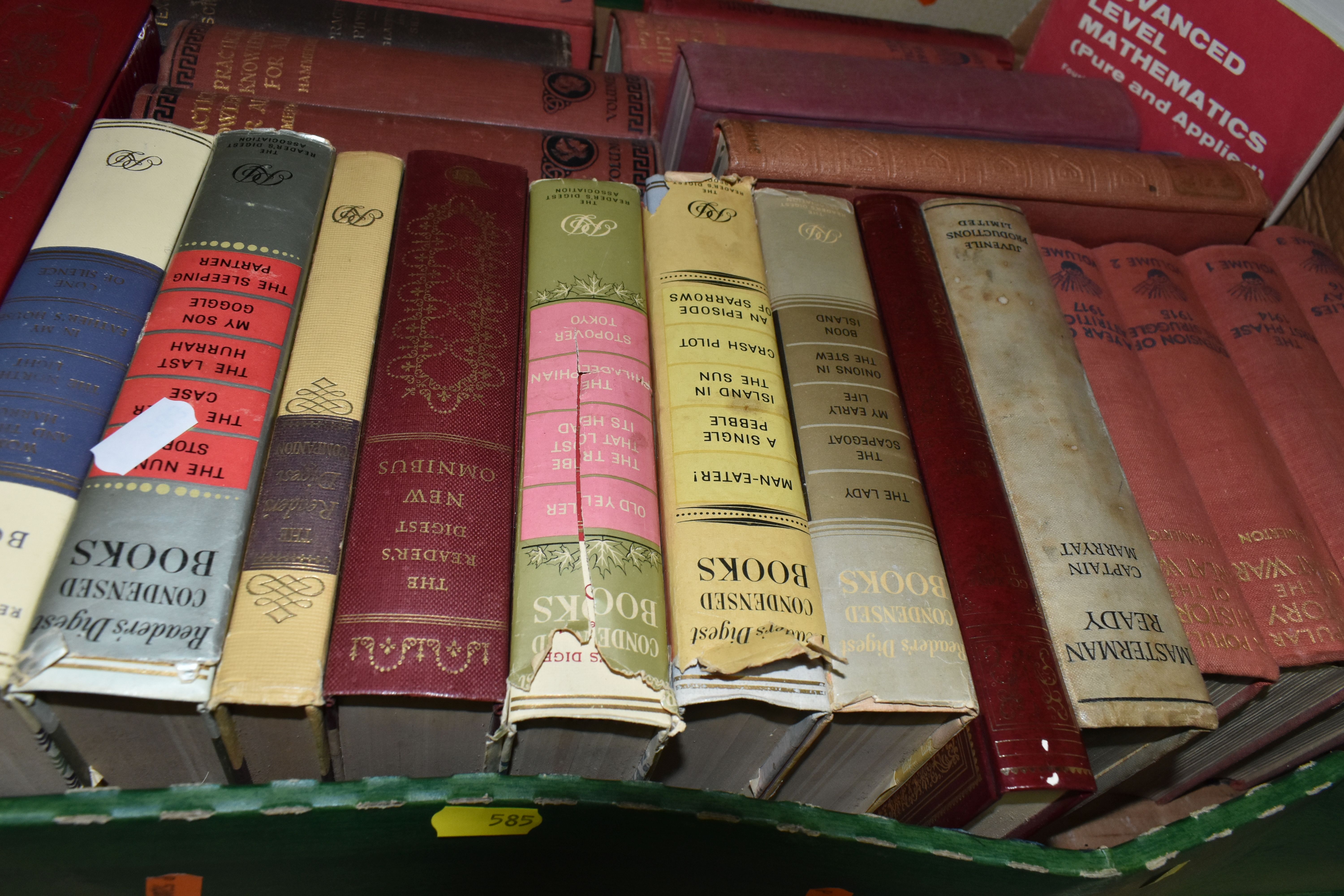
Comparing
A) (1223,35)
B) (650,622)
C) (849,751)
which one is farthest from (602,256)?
(1223,35)

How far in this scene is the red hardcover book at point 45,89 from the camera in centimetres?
61

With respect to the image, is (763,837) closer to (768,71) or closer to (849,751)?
(849,751)

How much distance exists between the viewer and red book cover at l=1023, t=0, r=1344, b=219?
0.87 meters

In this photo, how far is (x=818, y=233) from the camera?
0.74 metres

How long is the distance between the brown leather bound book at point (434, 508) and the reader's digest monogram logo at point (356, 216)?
22 mm

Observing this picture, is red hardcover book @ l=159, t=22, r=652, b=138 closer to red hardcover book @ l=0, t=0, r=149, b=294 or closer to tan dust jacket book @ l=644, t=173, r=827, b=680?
red hardcover book @ l=0, t=0, r=149, b=294

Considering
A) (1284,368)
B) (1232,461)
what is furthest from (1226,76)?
(1232,461)

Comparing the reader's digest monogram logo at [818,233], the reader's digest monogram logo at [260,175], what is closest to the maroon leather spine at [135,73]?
the reader's digest monogram logo at [260,175]

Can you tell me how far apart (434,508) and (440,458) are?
0.04 metres

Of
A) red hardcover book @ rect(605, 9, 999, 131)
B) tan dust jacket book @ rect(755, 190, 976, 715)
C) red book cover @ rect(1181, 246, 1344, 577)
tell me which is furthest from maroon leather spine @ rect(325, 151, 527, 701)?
red book cover @ rect(1181, 246, 1344, 577)

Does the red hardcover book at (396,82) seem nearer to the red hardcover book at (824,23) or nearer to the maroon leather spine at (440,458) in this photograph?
the maroon leather spine at (440,458)

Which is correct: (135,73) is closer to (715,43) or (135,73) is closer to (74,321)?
(74,321)

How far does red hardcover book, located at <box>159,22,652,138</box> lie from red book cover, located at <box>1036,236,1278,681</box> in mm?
475

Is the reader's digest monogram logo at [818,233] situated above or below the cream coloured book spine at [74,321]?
above
